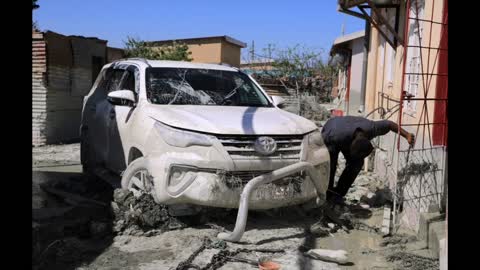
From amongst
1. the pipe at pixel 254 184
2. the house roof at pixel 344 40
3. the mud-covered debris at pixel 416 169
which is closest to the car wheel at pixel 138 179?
the pipe at pixel 254 184

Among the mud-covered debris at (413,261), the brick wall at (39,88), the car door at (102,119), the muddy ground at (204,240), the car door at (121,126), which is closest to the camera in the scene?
the muddy ground at (204,240)

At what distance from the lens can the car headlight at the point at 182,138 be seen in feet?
15.0

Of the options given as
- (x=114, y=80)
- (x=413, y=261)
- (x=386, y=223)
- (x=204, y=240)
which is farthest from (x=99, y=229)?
(x=386, y=223)

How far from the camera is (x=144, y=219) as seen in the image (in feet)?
15.4

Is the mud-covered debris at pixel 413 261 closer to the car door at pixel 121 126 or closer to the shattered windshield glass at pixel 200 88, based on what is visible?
the shattered windshield glass at pixel 200 88

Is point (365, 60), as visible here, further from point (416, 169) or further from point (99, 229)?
point (99, 229)

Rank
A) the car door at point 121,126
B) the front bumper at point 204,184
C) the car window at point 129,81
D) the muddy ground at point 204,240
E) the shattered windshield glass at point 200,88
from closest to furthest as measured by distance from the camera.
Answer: the muddy ground at point 204,240
the front bumper at point 204,184
the car door at point 121,126
the shattered windshield glass at point 200,88
the car window at point 129,81

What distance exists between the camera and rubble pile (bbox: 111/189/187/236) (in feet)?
15.3

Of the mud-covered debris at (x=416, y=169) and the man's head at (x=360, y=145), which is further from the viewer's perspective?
the man's head at (x=360, y=145)

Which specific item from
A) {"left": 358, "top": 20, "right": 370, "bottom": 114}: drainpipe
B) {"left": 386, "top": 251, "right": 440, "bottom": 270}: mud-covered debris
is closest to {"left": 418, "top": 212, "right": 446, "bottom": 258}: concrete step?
{"left": 386, "top": 251, "right": 440, "bottom": 270}: mud-covered debris

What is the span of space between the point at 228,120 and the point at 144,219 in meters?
1.25

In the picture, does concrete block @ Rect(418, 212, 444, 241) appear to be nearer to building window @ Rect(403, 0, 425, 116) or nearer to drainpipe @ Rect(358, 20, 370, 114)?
building window @ Rect(403, 0, 425, 116)
